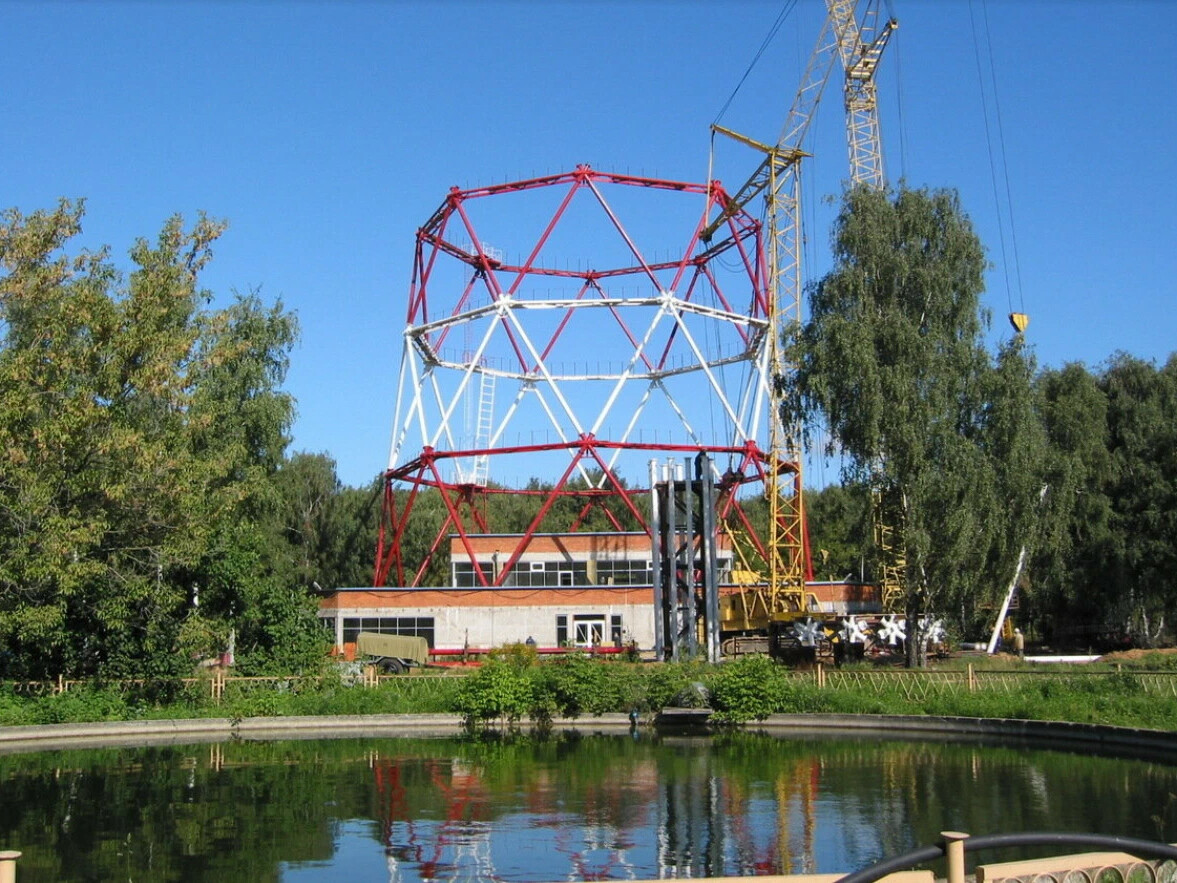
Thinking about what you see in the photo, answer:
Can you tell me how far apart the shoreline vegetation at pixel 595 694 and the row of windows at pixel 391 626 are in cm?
1618

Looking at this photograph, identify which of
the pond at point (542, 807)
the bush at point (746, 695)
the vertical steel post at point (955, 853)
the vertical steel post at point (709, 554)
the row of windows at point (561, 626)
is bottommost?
the pond at point (542, 807)

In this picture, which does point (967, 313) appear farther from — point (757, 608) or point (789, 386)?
point (757, 608)

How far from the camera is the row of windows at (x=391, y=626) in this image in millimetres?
48250

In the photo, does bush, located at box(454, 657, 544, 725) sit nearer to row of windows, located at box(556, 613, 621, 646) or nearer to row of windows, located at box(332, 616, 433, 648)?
row of windows, located at box(556, 613, 621, 646)

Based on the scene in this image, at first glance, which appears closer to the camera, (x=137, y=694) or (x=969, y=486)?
(x=137, y=694)

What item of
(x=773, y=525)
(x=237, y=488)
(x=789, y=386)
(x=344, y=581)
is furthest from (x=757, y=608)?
(x=344, y=581)

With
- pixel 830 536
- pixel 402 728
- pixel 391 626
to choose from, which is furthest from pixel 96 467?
pixel 830 536

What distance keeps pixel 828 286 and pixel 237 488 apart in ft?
68.3

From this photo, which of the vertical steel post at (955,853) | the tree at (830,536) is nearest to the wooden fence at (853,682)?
the vertical steel post at (955,853)

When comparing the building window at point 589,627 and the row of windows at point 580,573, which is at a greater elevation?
the row of windows at point 580,573

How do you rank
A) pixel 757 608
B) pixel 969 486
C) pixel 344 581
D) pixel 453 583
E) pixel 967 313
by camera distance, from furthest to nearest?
pixel 344 581 < pixel 453 583 < pixel 757 608 < pixel 967 313 < pixel 969 486

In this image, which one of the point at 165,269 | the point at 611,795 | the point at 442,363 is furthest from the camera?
the point at 442,363

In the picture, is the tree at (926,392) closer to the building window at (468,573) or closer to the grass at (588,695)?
the grass at (588,695)

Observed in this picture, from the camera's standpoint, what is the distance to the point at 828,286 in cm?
4106
